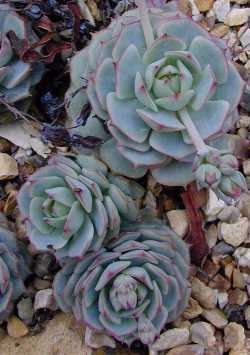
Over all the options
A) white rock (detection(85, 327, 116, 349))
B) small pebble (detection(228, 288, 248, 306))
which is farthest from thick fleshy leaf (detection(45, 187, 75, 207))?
small pebble (detection(228, 288, 248, 306))

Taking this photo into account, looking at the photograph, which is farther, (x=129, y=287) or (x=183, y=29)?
(x=183, y=29)

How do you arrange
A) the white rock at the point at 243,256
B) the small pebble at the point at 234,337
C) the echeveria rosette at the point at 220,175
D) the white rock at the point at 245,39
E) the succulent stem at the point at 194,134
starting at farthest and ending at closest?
A: the white rock at the point at 245,39
the white rock at the point at 243,256
the small pebble at the point at 234,337
the succulent stem at the point at 194,134
the echeveria rosette at the point at 220,175

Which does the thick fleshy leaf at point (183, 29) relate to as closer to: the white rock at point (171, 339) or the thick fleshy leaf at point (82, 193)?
the thick fleshy leaf at point (82, 193)

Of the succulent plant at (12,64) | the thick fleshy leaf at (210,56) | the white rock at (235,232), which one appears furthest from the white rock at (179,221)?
the succulent plant at (12,64)

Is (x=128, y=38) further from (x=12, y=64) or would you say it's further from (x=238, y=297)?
(x=238, y=297)

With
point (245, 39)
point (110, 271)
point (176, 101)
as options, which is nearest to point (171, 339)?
point (110, 271)

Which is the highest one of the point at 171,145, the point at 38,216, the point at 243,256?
the point at 171,145
